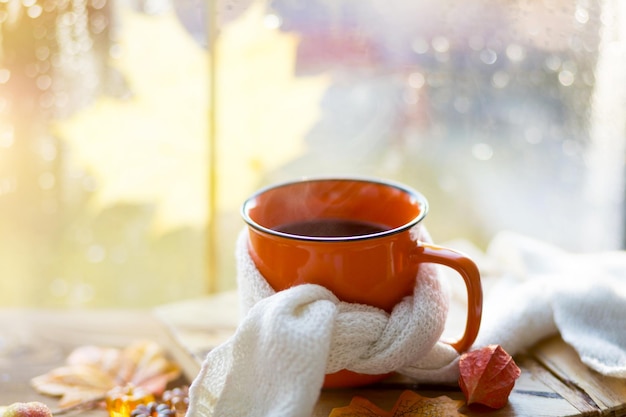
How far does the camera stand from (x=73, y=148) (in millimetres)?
878

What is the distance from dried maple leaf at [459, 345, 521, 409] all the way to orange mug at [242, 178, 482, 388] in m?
0.04

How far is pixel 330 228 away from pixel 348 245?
10cm

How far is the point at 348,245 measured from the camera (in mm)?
516

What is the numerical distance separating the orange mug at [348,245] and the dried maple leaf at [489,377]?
0.13 feet

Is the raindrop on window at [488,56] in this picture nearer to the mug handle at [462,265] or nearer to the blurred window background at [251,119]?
the blurred window background at [251,119]

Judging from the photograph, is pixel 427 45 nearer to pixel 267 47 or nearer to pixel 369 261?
pixel 267 47

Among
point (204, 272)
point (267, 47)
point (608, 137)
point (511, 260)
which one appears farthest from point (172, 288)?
point (608, 137)

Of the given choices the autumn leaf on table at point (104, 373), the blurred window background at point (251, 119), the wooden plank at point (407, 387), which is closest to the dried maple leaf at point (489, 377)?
the wooden plank at point (407, 387)

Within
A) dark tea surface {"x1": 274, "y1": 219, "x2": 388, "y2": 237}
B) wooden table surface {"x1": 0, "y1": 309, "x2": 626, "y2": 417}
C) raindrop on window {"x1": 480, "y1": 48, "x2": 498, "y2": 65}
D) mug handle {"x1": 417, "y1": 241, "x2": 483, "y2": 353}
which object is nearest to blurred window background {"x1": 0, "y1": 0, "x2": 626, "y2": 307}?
raindrop on window {"x1": 480, "y1": 48, "x2": 498, "y2": 65}

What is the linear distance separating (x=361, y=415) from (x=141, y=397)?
22cm

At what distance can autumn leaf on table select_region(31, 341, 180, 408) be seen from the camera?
0.64m

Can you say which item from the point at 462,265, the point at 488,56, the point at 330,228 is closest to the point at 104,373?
the point at 330,228

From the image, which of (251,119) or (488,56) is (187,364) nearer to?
(251,119)

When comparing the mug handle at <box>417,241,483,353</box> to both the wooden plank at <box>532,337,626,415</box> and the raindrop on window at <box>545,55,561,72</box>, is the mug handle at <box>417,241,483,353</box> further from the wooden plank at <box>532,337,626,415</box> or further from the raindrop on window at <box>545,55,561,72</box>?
the raindrop on window at <box>545,55,561,72</box>
